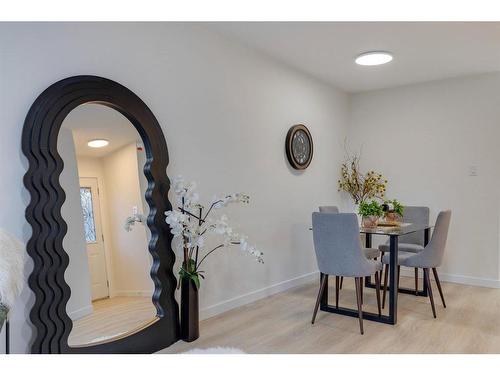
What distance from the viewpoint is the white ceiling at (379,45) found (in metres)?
3.21

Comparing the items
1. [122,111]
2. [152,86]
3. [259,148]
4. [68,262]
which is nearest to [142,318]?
[68,262]

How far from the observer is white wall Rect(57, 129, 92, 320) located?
226cm

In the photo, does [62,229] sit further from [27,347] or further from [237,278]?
[237,278]

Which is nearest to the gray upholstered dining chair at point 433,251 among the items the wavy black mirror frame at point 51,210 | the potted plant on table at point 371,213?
the potted plant on table at point 371,213

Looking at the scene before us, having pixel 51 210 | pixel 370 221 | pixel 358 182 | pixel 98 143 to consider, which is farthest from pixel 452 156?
pixel 51 210

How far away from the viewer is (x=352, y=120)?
17.7ft

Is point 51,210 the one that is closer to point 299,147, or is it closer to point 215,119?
point 215,119

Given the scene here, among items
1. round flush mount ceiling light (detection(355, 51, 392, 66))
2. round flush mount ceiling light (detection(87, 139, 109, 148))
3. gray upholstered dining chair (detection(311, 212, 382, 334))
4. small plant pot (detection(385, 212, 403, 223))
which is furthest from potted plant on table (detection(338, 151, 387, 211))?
round flush mount ceiling light (detection(87, 139, 109, 148))

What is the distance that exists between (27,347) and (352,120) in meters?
4.53

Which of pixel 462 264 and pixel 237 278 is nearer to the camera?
pixel 237 278

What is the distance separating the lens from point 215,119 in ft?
11.0

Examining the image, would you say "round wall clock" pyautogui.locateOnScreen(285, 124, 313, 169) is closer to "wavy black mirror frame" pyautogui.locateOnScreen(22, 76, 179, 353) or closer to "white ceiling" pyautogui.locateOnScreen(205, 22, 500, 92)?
"white ceiling" pyautogui.locateOnScreen(205, 22, 500, 92)

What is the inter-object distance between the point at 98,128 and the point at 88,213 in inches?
20.8

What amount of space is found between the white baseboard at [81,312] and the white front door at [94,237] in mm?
68
